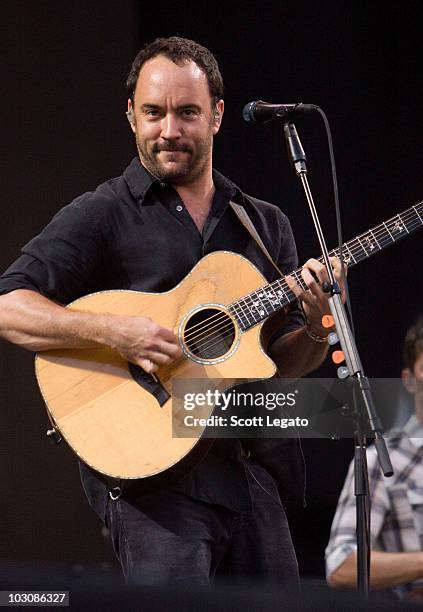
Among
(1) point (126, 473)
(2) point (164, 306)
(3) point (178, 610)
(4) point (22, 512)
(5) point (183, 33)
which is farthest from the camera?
(5) point (183, 33)

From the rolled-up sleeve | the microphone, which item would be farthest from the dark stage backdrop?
the microphone

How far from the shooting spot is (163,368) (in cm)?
287

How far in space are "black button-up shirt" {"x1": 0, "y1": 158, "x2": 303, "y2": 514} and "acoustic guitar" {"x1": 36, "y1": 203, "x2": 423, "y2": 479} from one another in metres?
0.07

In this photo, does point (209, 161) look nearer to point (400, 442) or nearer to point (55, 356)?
point (55, 356)

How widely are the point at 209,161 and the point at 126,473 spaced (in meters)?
0.98

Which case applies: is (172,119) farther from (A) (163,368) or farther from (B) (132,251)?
(A) (163,368)

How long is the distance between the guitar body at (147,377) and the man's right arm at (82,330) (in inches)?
1.8

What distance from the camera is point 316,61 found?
4547 mm

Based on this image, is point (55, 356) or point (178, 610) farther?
point (55, 356)

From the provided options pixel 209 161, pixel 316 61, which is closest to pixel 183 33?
pixel 316 61

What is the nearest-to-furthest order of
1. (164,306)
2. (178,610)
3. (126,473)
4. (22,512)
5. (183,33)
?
1. (178,610)
2. (126,473)
3. (164,306)
4. (22,512)
5. (183,33)

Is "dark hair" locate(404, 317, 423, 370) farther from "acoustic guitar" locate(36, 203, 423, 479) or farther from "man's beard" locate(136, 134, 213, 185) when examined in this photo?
"man's beard" locate(136, 134, 213, 185)

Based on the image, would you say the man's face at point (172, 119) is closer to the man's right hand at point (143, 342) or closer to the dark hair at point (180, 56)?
the dark hair at point (180, 56)

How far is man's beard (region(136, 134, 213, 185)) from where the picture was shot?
2990 millimetres
